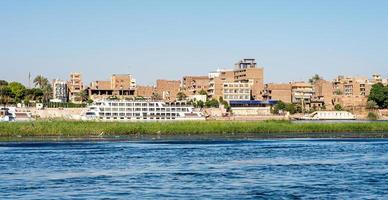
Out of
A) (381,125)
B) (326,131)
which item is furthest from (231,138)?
(381,125)

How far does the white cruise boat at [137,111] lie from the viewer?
99.8m

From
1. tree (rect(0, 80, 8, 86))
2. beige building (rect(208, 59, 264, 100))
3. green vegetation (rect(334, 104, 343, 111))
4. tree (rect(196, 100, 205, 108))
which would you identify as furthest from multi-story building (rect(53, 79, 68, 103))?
green vegetation (rect(334, 104, 343, 111))

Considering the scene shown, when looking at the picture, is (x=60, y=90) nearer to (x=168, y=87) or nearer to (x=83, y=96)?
(x=83, y=96)

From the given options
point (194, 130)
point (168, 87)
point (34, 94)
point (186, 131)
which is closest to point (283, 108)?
point (168, 87)

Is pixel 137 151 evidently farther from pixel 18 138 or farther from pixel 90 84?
pixel 90 84

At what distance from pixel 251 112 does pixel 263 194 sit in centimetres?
10407

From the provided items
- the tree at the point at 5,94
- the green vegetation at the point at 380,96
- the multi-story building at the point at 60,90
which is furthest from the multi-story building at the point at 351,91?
the tree at the point at 5,94

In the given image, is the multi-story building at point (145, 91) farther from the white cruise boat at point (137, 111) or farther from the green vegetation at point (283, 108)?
the white cruise boat at point (137, 111)

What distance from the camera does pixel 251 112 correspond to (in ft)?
423

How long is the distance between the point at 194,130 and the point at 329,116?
64.0 metres

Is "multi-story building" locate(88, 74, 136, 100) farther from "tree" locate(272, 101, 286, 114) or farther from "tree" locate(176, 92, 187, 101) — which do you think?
"tree" locate(272, 101, 286, 114)

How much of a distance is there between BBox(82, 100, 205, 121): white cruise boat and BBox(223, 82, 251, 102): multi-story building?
36575mm

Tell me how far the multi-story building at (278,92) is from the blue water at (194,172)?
9663 cm

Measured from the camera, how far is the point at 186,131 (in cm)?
6575
